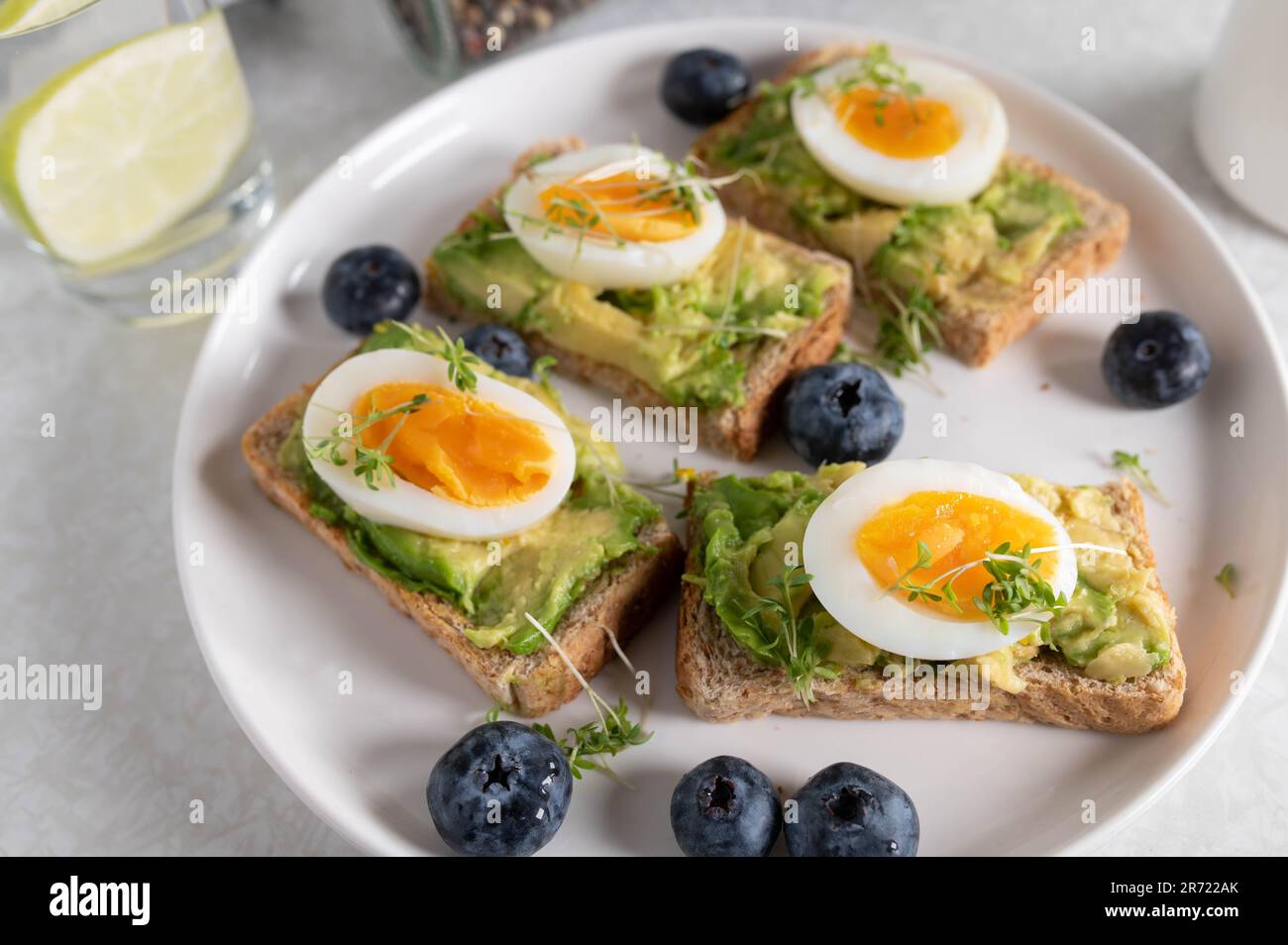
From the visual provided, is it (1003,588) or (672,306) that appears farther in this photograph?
(672,306)

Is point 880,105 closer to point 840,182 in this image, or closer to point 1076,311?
point 840,182

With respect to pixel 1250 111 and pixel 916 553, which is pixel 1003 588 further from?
pixel 1250 111

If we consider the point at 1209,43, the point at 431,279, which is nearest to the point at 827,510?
the point at 431,279

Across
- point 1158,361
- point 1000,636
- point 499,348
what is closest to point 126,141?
point 499,348

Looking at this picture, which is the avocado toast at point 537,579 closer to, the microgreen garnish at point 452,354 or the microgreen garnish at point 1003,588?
the microgreen garnish at point 452,354

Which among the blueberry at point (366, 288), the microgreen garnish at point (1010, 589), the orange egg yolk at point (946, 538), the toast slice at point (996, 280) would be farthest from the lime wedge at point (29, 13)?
the microgreen garnish at point (1010, 589)

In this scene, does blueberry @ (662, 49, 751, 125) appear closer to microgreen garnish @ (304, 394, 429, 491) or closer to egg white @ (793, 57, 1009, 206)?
egg white @ (793, 57, 1009, 206)
